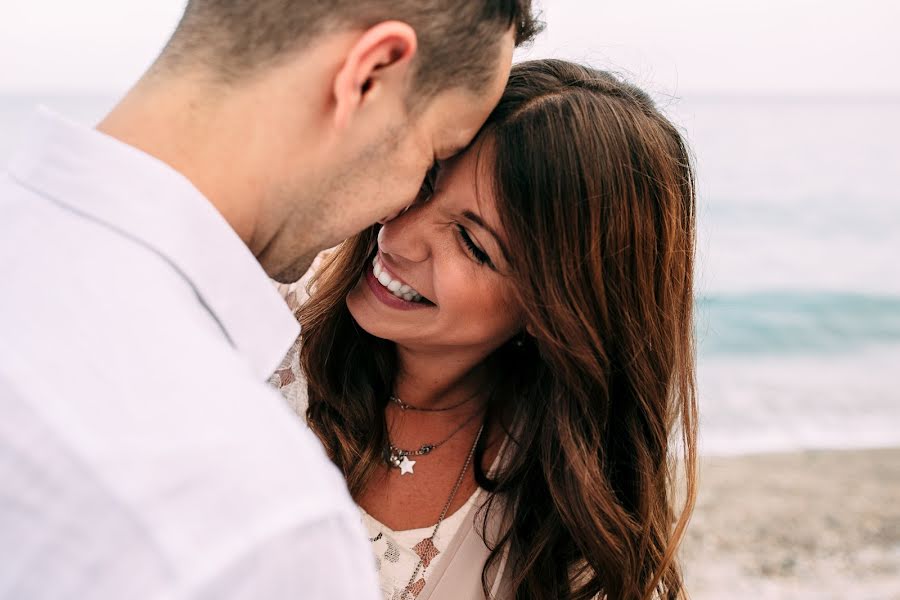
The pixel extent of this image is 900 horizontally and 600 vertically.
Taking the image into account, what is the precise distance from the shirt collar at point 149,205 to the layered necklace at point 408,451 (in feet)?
4.19

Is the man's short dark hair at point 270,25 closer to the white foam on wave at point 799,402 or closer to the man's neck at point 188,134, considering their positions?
the man's neck at point 188,134

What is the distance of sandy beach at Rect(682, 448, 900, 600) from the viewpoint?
5.55m

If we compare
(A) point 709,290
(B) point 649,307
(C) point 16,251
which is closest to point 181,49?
(C) point 16,251

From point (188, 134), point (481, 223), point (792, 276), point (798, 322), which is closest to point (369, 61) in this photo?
point (188, 134)

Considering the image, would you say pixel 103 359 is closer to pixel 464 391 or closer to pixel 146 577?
pixel 146 577

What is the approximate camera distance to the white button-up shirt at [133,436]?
869 mm

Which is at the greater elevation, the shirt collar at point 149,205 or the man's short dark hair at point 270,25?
the man's short dark hair at point 270,25

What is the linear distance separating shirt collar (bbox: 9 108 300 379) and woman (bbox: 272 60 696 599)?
3.15 feet

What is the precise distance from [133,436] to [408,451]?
65.6 inches

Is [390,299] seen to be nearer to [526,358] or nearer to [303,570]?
[526,358]

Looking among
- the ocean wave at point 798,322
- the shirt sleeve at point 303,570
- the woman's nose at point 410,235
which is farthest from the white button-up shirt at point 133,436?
the ocean wave at point 798,322

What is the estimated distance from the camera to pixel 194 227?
1195 millimetres

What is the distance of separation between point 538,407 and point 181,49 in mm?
1493

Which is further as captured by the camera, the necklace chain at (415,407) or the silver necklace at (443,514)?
the necklace chain at (415,407)
